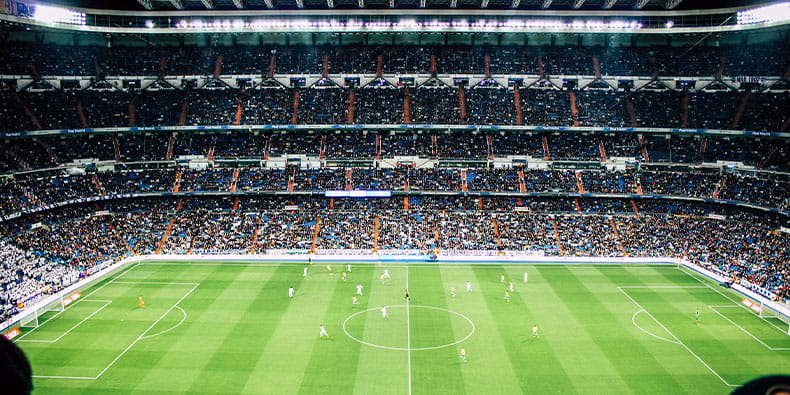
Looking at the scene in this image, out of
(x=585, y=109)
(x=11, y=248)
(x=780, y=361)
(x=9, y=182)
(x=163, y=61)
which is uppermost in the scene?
(x=163, y=61)

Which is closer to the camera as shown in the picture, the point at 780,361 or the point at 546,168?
the point at 780,361

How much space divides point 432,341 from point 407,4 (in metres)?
49.2

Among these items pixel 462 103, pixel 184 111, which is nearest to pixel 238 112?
pixel 184 111

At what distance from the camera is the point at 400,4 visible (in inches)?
2697

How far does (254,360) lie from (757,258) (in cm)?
4687

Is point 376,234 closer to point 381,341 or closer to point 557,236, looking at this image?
point 557,236

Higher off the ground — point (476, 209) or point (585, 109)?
point (585, 109)

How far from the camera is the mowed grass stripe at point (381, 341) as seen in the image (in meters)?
28.5

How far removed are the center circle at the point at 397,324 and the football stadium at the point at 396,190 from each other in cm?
25

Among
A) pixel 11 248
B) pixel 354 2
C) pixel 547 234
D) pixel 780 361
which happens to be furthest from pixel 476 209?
pixel 11 248

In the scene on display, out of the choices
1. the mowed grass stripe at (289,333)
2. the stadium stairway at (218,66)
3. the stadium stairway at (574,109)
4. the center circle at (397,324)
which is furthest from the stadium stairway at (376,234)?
the stadium stairway at (218,66)

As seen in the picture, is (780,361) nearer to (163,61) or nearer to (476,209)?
(476,209)

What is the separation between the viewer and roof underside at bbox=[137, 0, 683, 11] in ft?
209

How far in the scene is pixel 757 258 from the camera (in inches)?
1955
